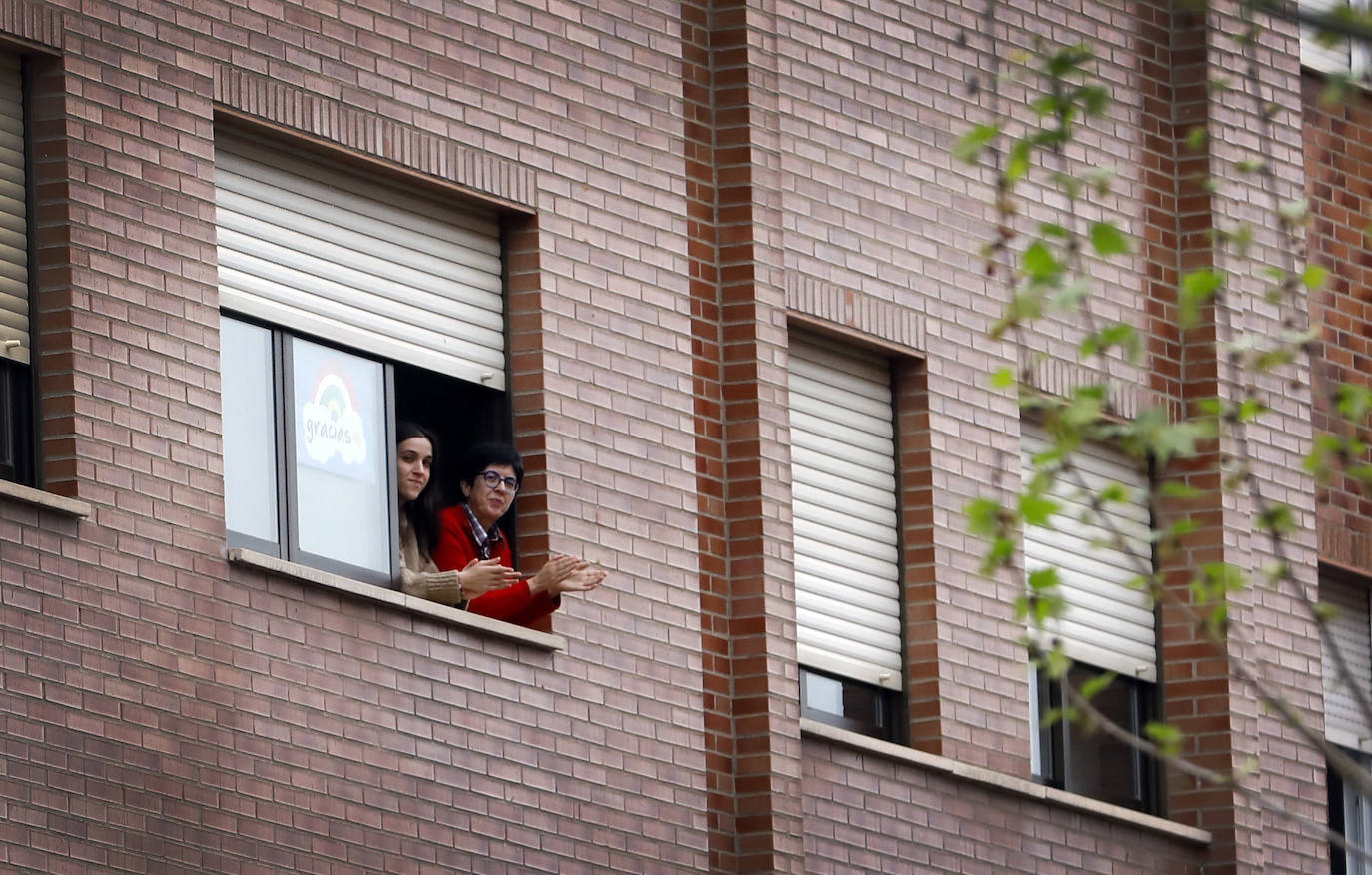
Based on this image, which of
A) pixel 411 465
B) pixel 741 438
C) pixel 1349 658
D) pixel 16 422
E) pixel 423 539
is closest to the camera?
pixel 16 422

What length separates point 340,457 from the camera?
1410 cm

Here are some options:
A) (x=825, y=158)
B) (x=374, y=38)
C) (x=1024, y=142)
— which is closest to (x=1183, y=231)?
(x=825, y=158)

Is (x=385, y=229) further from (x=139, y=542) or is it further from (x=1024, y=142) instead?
(x=1024, y=142)

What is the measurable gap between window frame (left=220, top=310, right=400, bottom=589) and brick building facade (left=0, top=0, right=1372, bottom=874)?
0.08 feet

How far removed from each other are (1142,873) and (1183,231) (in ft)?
12.7

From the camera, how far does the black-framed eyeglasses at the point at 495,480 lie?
14.5 meters

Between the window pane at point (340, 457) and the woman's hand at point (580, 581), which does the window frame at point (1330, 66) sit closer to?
the woman's hand at point (580, 581)

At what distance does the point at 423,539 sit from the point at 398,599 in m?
0.93

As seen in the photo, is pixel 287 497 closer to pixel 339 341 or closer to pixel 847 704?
pixel 339 341

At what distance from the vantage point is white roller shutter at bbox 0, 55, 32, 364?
498 inches

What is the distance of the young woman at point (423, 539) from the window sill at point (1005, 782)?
229cm

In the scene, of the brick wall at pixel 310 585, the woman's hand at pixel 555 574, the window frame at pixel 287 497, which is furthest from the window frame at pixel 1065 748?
the window frame at pixel 287 497

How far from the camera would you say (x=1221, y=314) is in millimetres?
18984

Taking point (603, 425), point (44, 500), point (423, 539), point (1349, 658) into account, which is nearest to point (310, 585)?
point (423, 539)
